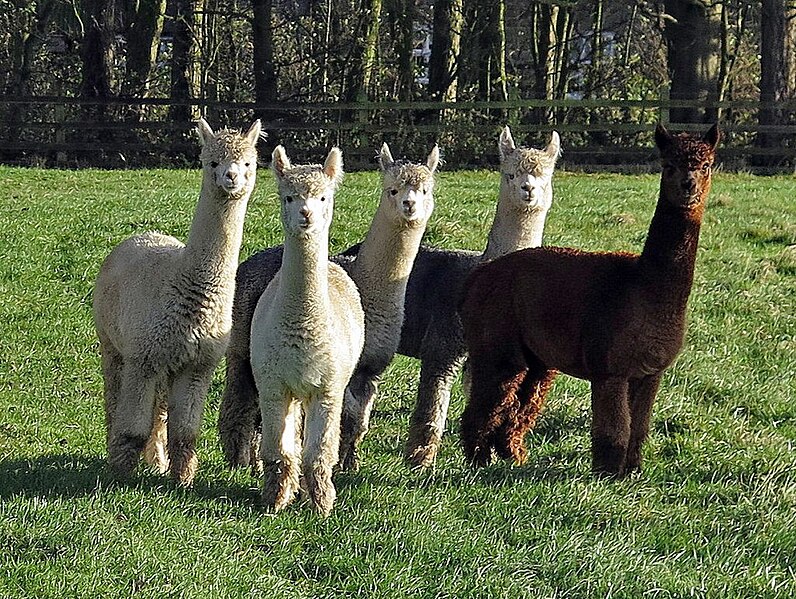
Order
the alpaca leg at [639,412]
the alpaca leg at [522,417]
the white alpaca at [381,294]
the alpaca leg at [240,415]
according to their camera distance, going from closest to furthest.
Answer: the alpaca leg at [639,412], the white alpaca at [381,294], the alpaca leg at [240,415], the alpaca leg at [522,417]

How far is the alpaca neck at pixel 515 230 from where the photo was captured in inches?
316

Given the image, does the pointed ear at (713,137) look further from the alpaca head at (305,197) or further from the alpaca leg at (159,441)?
the alpaca leg at (159,441)

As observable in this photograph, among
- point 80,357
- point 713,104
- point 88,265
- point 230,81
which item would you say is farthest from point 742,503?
point 230,81

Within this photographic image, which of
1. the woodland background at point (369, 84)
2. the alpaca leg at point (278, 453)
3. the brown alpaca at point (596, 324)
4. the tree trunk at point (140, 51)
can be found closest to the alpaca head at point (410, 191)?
the brown alpaca at point (596, 324)

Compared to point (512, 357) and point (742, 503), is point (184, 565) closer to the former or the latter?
point (512, 357)

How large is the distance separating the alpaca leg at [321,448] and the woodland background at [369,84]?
671 inches

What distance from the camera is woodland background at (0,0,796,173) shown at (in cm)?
2373

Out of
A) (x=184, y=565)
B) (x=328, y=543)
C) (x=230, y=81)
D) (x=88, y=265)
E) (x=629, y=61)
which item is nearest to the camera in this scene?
(x=184, y=565)

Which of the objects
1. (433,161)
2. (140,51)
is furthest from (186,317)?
(140,51)

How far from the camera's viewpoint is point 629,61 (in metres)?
31.1

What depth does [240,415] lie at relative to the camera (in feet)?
24.3

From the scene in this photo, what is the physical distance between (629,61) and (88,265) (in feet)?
68.2

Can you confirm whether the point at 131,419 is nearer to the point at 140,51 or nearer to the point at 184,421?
the point at 184,421

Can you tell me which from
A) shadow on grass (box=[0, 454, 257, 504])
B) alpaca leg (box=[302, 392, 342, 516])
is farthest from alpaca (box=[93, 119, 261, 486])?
alpaca leg (box=[302, 392, 342, 516])
